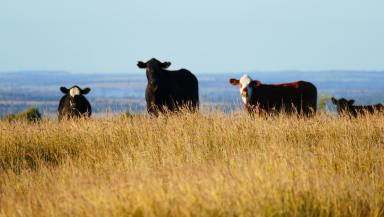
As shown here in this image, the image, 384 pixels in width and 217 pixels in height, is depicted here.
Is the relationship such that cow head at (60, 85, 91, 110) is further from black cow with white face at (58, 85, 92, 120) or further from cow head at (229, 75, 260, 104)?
cow head at (229, 75, 260, 104)

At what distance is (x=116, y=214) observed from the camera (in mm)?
7945

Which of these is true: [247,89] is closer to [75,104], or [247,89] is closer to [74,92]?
[75,104]

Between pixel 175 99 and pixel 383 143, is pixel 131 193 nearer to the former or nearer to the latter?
pixel 383 143

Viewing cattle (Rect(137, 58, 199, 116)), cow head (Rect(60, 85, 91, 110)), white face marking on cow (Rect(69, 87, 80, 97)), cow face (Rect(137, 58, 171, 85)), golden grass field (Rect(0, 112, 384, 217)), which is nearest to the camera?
golden grass field (Rect(0, 112, 384, 217))

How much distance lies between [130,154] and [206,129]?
72.3 inches

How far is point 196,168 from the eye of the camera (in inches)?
360

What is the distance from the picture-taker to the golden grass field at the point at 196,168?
26.5 feet

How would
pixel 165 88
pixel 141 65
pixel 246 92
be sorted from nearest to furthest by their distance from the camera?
pixel 246 92 < pixel 165 88 < pixel 141 65

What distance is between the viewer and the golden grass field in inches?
318

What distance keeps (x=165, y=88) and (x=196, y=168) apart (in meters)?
11.8

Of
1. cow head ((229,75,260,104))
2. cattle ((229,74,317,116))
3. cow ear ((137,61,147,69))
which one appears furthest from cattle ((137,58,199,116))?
cattle ((229,74,317,116))

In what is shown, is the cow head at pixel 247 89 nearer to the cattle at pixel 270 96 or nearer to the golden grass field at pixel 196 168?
the cattle at pixel 270 96

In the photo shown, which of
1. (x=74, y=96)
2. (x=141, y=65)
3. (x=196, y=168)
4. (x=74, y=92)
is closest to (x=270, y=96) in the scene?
(x=141, y=65)

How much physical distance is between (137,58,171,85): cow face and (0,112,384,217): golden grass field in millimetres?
5017
